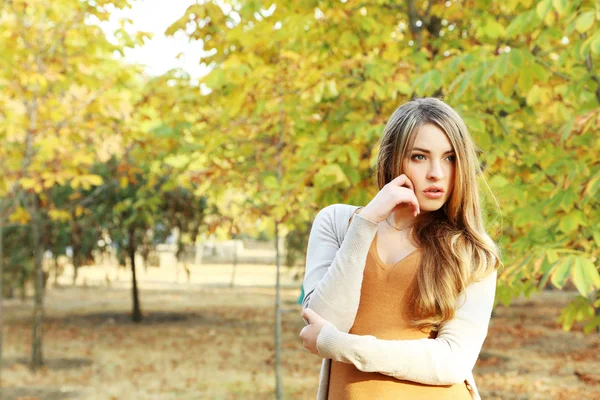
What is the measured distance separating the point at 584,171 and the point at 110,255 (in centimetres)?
1409

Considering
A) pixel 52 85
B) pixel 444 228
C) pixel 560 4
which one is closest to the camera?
pixel 444 228

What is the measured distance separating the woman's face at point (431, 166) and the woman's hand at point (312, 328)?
386mm

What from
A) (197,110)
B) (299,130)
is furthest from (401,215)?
(197,110)

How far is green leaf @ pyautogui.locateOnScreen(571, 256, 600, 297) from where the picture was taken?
318 cm

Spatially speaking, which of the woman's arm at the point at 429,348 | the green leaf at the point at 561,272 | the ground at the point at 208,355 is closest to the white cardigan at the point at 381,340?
the woman's arm at the point at 429,348

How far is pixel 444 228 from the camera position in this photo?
1845mm

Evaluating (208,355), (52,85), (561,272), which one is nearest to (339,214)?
(561,272)

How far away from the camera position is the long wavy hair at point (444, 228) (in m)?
1.74

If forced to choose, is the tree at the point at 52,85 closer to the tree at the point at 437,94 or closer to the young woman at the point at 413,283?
the tree at the point at 437,94

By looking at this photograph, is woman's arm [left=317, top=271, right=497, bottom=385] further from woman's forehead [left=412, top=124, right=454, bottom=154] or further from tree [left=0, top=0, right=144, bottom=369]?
tree [left=0, top=0, right=144, bottom=369]

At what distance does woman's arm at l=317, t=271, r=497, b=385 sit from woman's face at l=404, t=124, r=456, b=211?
0.79 feet

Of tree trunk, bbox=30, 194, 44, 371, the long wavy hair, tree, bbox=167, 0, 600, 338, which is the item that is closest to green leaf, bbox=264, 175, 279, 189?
tree, bbox=167, 0, 600, 338

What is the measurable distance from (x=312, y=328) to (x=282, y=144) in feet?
20.1

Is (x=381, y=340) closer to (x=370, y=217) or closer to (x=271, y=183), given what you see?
(x=370, y=217)
